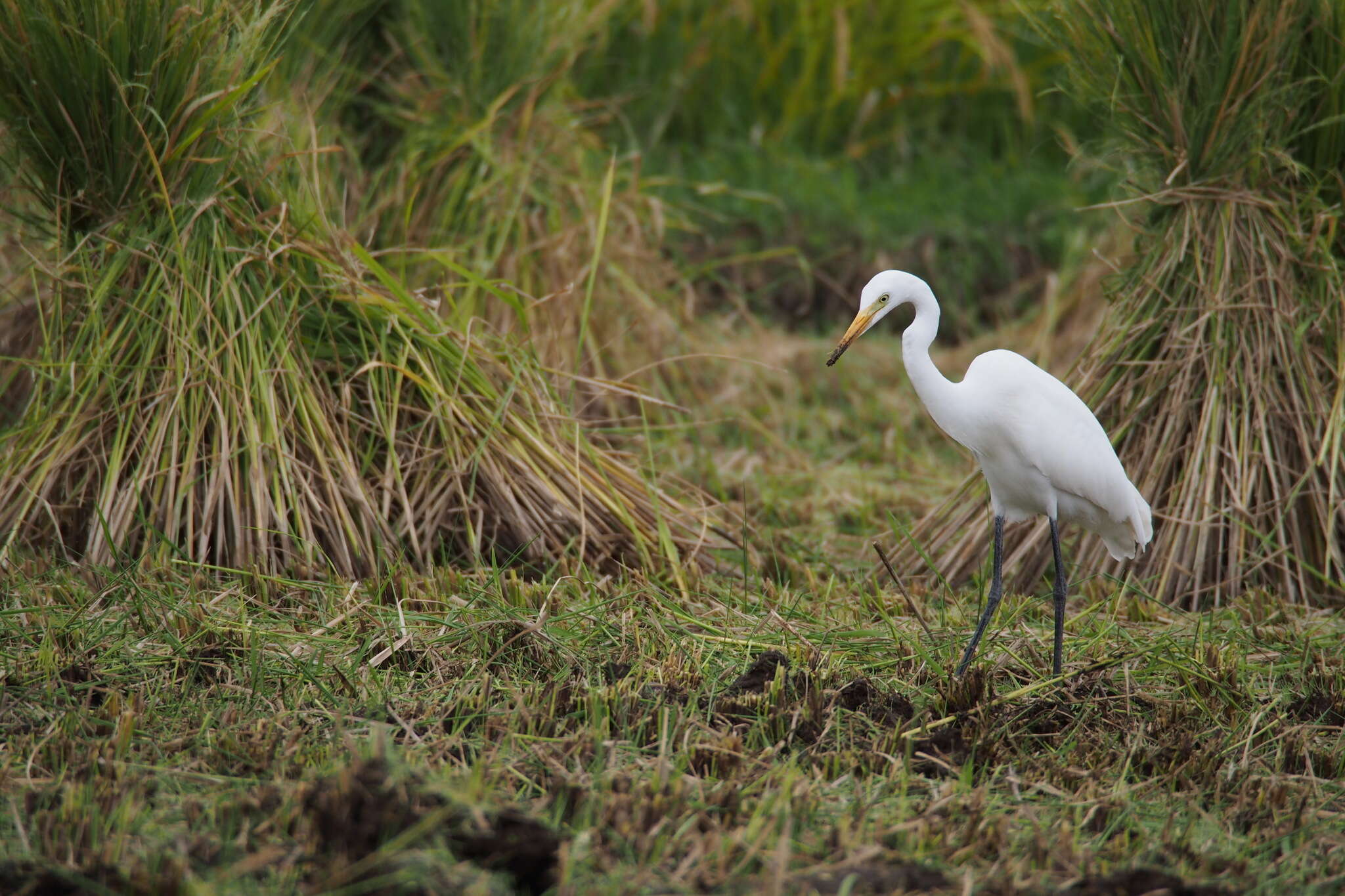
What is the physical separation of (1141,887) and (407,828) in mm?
1089

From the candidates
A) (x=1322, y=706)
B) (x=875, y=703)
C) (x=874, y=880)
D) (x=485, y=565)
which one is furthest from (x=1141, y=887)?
(x=485, y=565)

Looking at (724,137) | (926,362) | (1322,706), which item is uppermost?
(724,137)

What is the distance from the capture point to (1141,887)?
182cm

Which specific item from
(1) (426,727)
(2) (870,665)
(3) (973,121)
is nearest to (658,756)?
(1) (426,727)

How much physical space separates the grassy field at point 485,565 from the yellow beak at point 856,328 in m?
0.50

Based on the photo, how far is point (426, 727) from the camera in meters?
2.32

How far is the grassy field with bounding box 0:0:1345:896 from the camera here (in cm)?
193

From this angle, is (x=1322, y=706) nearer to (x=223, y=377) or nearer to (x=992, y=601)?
(x=992, y=601)

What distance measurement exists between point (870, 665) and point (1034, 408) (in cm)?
70

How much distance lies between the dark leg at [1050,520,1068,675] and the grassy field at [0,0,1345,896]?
2.3 inches

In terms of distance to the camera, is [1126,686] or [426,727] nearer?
[426,727]

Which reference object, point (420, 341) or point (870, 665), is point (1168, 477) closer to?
point (870, 665)

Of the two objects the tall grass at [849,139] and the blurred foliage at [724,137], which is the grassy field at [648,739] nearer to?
the blurred foliage at [724,137]

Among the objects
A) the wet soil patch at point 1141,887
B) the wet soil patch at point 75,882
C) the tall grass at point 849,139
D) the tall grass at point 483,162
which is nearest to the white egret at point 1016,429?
the wet soil patch at point 1141,887
